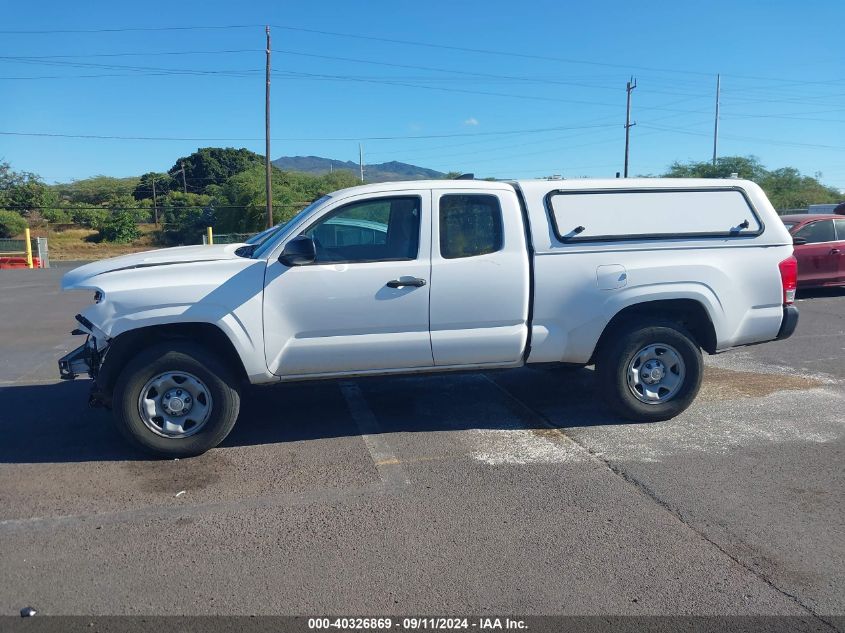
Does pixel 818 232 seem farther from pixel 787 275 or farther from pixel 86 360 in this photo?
pixel 86 360

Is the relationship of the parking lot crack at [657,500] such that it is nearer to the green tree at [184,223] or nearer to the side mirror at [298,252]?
the side mirror at [298,252]

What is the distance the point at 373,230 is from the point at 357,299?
2.35 feet

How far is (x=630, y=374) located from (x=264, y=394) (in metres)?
3.48

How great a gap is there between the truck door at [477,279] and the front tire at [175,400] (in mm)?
1669

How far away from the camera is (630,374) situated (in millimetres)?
5961

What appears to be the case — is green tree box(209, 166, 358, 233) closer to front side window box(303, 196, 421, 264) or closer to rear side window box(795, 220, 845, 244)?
rear side window box(795, 220, 845, 244)

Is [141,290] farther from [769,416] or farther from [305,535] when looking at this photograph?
[769,416]

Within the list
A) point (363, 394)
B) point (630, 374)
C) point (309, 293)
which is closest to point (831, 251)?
point (630, 374)

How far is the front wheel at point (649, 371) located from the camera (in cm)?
590

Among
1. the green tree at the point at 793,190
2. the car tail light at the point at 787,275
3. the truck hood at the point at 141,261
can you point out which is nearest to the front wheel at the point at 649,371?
the car tail light at the point at 787,275

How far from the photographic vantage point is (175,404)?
5.31m

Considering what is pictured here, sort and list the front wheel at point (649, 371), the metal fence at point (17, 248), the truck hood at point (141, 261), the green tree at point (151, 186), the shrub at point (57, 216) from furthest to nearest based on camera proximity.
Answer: the green tree at point (151, 186), the shrub at point (57, 216), the metal fence at point (17, 248), the front wheel at point (649, 371), the truck hood at point (141, 261)

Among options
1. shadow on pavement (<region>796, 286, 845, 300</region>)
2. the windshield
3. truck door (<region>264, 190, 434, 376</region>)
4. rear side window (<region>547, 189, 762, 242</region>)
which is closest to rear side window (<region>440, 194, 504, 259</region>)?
truck door (<region>264, 190, 434, 376</region>)

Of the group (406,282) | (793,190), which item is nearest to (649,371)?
(406,282)
